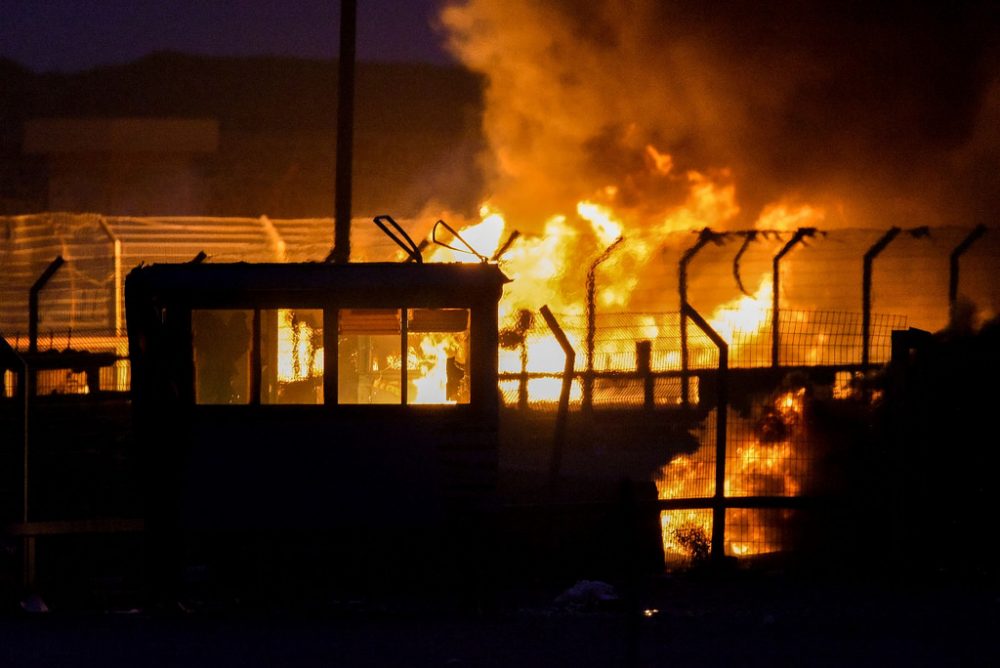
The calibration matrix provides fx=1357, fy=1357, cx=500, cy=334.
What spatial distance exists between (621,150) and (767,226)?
2.99 m

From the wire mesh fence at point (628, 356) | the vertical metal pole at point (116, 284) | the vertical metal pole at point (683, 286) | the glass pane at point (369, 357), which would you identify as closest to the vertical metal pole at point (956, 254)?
the wire mesh fence at point (628, 356)

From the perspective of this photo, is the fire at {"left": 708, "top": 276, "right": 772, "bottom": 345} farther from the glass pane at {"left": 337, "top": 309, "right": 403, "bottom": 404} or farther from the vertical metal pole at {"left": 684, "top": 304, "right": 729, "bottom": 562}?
the glass pane at {"left": 337, "top": 309, "right": 403, "bottom": 404}

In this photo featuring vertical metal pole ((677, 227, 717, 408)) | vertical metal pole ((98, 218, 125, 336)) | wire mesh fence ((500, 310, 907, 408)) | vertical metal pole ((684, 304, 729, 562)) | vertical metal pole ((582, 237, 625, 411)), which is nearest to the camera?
vertical metal pole ((684, 304, 729, 562))

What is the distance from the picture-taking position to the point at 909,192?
24578mm

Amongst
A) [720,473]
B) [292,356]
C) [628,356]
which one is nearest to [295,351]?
[292,356]

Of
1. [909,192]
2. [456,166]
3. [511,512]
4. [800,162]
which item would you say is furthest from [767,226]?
[456,166]

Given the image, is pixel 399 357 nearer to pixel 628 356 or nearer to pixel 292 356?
pixel 292 356

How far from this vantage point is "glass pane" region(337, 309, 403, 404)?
362 inches

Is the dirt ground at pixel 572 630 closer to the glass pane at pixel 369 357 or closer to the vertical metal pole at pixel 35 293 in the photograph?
the glass pane at pixel 369 357

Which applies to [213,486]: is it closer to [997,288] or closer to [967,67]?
[997,288]

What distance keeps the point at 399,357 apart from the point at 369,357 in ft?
0.75

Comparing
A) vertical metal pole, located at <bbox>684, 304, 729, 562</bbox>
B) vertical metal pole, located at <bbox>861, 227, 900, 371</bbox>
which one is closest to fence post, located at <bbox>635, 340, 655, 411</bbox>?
vertical metal pole, located at <bbox>861, 227, 900, 371</bbox>

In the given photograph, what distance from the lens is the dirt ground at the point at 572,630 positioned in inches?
283

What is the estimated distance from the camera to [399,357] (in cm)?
914
